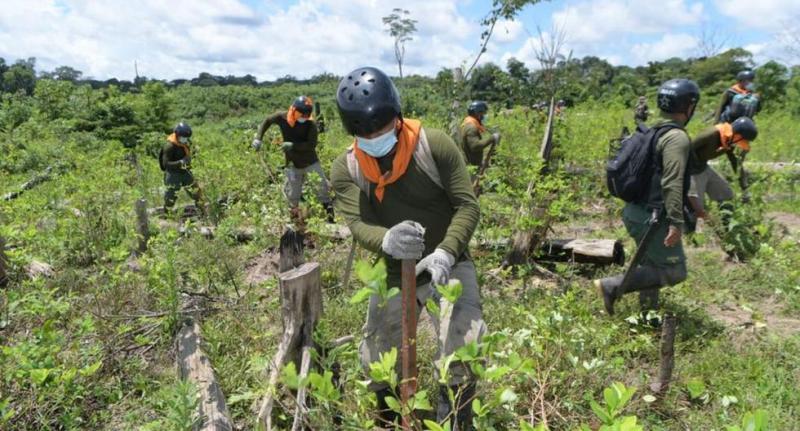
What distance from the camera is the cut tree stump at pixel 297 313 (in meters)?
2.51

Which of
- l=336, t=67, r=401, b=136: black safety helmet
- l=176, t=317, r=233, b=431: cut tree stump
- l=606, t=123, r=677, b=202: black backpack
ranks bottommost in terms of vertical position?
l=176, t=317, r=233, b=431: cut tree stump

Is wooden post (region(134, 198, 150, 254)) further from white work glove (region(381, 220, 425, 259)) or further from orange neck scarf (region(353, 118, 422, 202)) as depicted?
white work glove (region(381, 220, 425, 259))

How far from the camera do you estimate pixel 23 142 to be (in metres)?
16.8

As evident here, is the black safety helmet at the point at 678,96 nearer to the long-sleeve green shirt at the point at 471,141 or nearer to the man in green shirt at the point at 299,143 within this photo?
the man in green shirt at the point at 299,143

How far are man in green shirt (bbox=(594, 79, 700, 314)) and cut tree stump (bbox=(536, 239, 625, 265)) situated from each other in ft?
3.41

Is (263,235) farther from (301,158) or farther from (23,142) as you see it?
(23,142)

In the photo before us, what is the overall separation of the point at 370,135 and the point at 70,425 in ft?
7.39

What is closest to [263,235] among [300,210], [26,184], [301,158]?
[300,210]

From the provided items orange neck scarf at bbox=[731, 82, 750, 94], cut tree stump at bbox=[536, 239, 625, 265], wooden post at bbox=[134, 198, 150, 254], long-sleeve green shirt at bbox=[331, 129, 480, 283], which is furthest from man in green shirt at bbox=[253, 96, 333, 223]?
orange neck scarf at bbox=[731, 82, 750, 94]

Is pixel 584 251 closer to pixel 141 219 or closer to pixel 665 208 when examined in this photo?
pixel 665 208

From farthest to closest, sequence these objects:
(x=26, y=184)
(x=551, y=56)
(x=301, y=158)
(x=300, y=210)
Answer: (x=26, y=184)
(x=551, y=56)
(x=301, y=158)
(x=300, y=210)

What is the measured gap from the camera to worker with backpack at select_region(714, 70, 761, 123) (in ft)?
21.7

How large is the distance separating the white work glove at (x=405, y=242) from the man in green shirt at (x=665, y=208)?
217cm

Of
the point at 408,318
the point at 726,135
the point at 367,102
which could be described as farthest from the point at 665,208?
the point at 408,318
